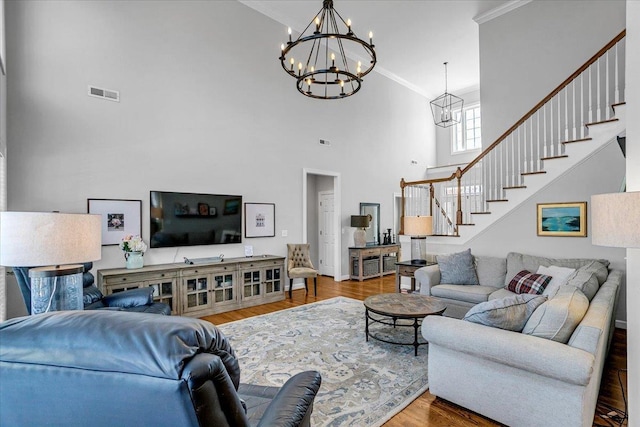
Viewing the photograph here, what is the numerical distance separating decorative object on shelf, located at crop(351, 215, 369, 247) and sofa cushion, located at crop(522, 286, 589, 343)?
5.12m

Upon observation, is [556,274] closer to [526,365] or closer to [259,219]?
[526,365]

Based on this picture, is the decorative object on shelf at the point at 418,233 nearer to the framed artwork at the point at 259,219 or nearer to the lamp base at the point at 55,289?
the framed artwork at the point at 259,219

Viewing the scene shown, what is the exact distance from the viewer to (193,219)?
511 cm

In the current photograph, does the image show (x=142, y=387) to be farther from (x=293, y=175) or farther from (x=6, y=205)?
(x=293, y=175)

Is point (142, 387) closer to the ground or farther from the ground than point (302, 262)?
farther from the ground

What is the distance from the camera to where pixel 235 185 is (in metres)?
5.65

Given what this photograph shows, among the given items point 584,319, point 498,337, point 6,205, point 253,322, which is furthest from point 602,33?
point 6,205

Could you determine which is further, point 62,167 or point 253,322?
point 253,322

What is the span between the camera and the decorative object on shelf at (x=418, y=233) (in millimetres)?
5074

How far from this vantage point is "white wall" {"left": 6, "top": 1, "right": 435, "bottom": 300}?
12.8 feet

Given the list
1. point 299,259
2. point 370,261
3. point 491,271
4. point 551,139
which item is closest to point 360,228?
point 370,261

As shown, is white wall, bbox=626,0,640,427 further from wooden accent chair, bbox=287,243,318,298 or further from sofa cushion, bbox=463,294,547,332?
wooden accent chair, bbox=287,243,318,298

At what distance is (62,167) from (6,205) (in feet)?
2.29

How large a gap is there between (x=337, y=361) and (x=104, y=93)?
14.6 ft
